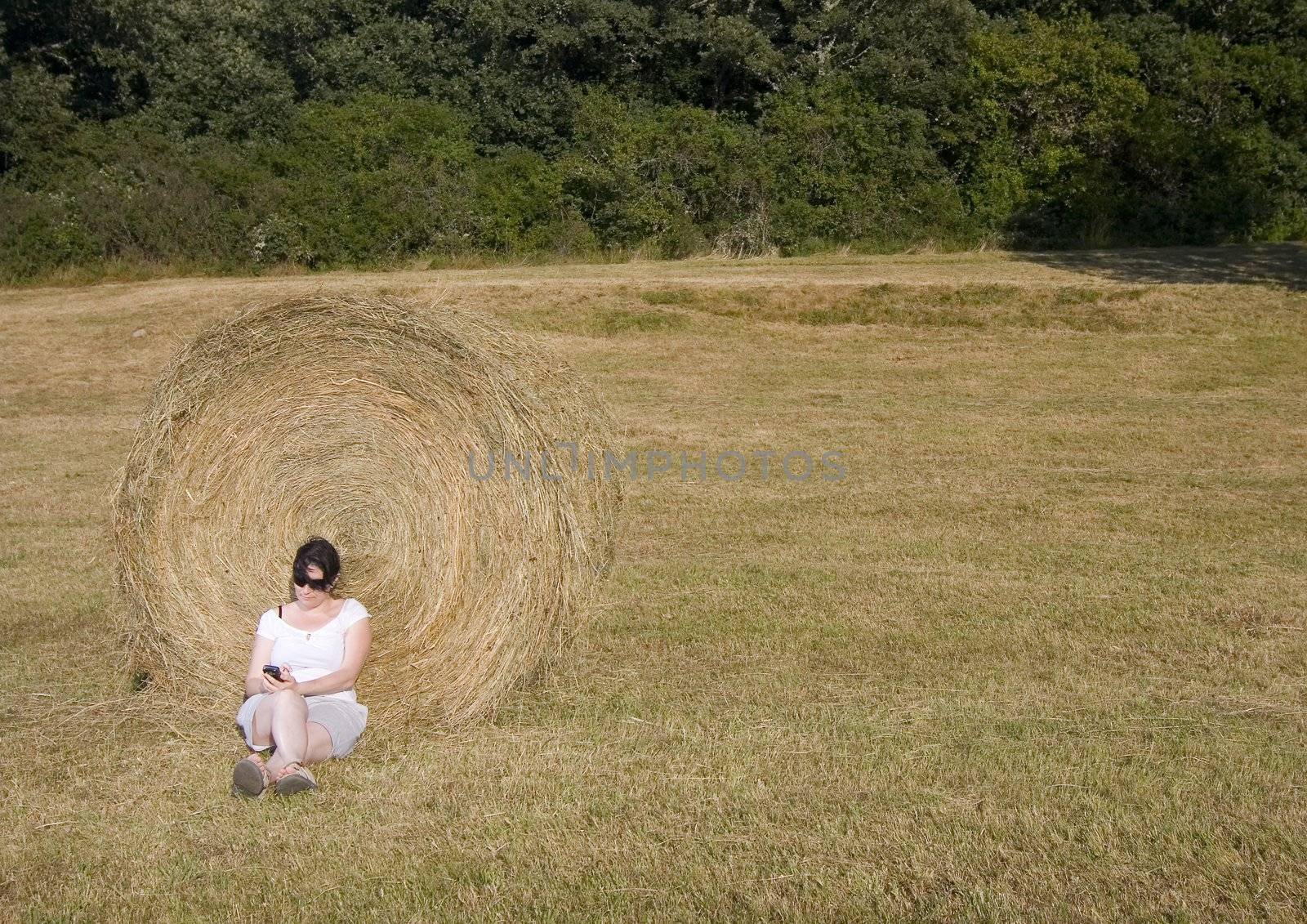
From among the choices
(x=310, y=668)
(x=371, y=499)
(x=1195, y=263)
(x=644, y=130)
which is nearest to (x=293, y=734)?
(x=310, y=668)

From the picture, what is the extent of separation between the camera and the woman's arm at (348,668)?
22.4ft

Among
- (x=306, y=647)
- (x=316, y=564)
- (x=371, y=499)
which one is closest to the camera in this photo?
(x=316, y=564)

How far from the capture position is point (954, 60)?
31875 mm

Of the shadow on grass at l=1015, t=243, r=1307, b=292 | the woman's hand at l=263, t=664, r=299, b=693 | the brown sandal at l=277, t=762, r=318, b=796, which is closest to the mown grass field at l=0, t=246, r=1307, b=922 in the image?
the brown sandal at l=277, t=762, r=318, b=796

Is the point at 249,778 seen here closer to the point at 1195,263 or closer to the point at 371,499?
the point at 371,499

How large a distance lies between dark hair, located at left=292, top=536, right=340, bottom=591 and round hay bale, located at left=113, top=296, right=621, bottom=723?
69cm

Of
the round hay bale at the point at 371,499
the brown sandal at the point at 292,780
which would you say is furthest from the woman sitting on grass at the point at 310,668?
the round hay bale at the point at 371,499

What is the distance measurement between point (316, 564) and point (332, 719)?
73 centimetres

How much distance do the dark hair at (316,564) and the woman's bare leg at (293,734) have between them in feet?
1.74

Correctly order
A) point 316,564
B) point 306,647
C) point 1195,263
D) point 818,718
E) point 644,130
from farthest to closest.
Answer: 1. point 644,130
2. point 1195,263
3. point 818,718
4. point 306,647
5. point 316,564

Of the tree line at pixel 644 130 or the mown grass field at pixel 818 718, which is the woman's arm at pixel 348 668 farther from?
the tree line at pixel 644 130

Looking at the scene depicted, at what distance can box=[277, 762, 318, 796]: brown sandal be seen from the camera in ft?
20.5

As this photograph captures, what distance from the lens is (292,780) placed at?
626 centimetres

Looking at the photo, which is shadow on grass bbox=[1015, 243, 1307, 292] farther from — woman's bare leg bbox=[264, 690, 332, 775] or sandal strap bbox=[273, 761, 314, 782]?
sandal strap bbox=[273, 761, 314, 782]
